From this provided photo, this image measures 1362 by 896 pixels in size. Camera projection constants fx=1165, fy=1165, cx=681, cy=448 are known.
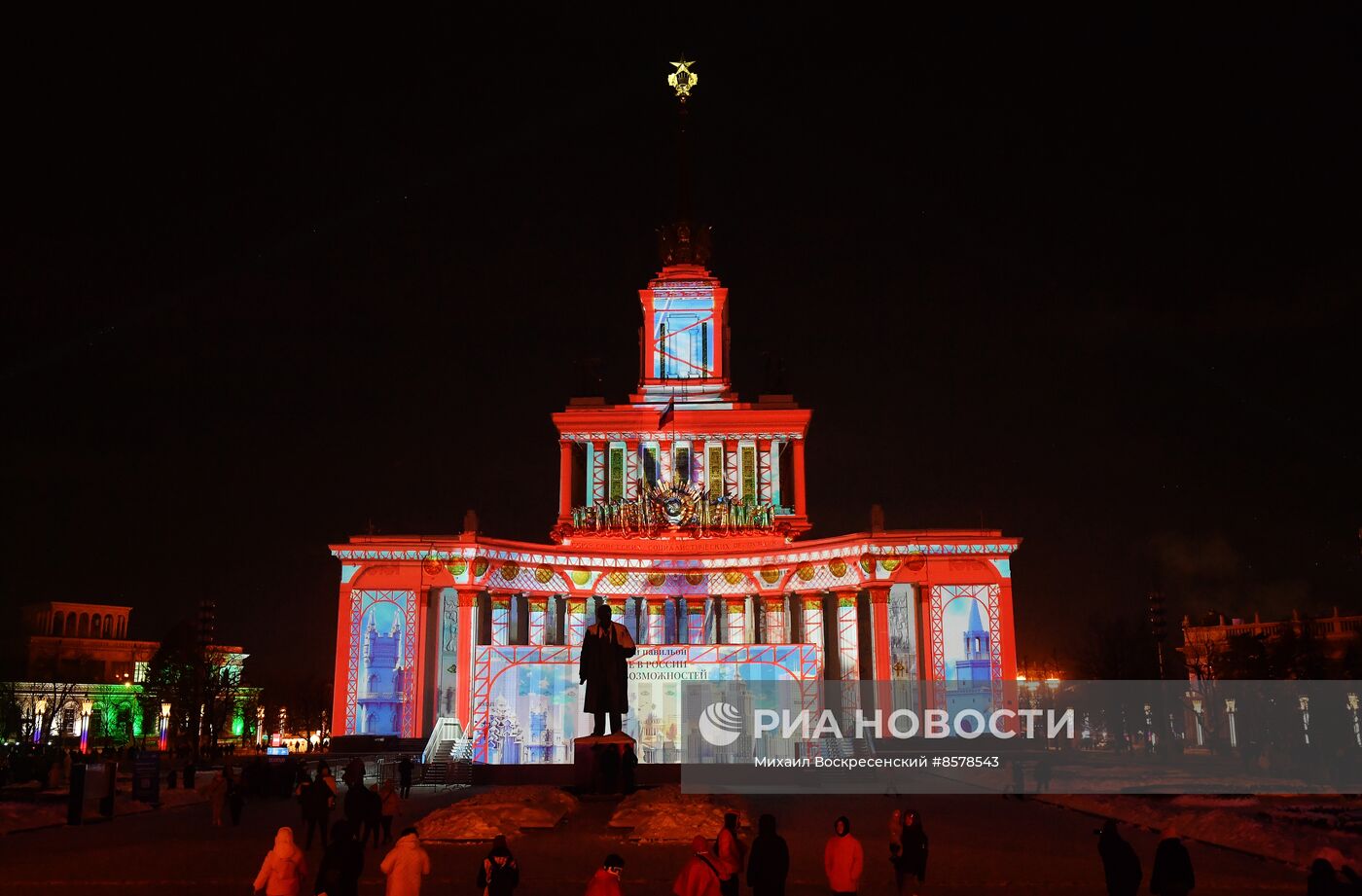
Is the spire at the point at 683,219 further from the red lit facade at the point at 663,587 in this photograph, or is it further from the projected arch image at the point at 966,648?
the projected arch image at the point at 966,648

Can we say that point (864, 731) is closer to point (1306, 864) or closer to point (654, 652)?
point (654, 652)

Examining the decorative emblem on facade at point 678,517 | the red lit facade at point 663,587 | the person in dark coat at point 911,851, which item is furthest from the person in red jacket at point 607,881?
the decorative emblem on facade at point 678,517

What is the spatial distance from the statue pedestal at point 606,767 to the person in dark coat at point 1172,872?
59.9ft

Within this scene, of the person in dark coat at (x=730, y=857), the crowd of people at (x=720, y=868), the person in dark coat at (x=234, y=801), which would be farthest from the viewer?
the person in dark coat at (x=234, y=801)

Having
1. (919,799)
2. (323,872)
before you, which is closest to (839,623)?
(919,799)

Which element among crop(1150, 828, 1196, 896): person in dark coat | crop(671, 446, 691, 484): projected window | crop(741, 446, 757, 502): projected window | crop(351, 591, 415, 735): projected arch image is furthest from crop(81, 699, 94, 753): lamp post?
crop(1150, 828, 1196, 896): person in dark coat

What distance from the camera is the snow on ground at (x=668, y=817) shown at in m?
23.8

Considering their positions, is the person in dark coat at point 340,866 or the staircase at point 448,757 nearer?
the person in dark coat at point 340,866

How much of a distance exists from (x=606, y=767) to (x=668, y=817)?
5665 mm

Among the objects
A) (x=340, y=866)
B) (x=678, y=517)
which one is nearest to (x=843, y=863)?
(x=340, y=866)

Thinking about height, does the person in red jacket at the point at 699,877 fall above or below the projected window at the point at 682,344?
below

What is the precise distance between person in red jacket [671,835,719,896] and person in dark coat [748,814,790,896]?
1.48m

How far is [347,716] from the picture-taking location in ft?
192

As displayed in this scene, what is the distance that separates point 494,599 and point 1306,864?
150 ft
